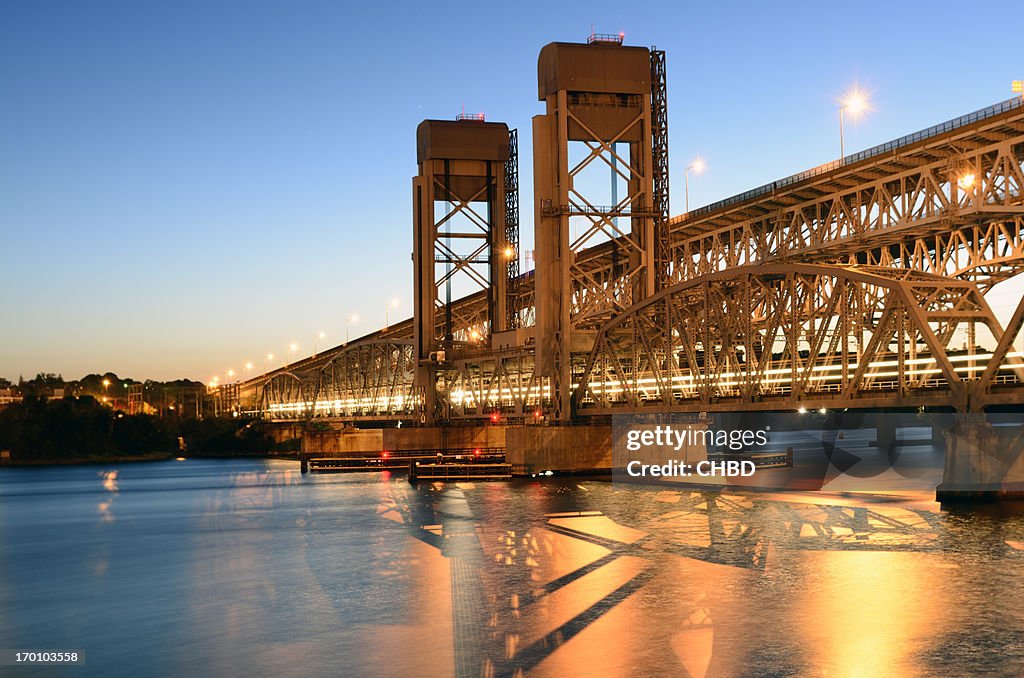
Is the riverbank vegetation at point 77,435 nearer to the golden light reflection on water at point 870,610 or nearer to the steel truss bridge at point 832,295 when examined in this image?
the steel truss bridge at point 832,295

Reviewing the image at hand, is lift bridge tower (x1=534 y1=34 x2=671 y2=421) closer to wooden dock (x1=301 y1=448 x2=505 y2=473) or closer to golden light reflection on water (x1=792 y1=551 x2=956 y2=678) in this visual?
wooden dock (x1=301 y1=448 x2=505 y2=473)

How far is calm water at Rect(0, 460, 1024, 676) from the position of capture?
26609 mm

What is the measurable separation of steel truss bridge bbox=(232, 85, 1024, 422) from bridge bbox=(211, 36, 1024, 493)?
166 millimetres

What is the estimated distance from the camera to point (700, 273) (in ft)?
292

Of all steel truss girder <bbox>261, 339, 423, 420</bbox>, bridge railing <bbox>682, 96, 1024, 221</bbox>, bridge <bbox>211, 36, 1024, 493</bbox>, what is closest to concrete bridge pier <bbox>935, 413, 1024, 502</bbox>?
bridge <bbox>211, 36, 1024, 493</bbox>

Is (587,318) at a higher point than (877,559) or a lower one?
higher

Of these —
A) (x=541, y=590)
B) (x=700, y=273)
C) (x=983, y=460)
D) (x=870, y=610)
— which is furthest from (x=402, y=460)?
(x=870, y=610)

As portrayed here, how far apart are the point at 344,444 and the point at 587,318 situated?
2072 inches

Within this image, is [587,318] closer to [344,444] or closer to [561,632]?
[344,444]

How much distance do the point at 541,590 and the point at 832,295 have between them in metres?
30.3

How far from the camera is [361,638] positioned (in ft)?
95.3

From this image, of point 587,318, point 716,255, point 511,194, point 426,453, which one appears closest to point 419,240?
point 511,194

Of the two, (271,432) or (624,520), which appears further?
(271,432)

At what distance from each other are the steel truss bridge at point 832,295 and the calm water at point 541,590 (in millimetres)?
7066
